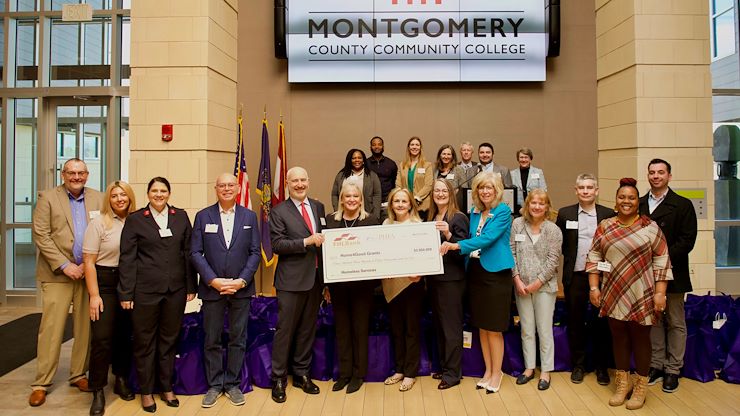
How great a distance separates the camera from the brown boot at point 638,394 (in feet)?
12.1

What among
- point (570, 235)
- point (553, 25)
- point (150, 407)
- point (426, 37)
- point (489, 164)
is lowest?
point (150, 407)

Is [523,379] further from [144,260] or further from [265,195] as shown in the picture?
[265,195]

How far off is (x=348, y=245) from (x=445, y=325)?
97 centimetres

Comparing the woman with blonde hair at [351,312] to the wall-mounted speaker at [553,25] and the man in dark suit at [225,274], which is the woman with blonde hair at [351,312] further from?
the wall-mounted speaker at [553,25]

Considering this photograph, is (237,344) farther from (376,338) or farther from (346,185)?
(346,185)

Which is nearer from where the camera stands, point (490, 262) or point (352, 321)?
point (490, 262)

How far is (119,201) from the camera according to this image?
3.75 m

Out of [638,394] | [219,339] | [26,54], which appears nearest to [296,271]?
[219,339]

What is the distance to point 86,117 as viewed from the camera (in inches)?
275

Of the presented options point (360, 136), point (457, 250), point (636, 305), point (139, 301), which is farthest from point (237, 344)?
point (360, 136)

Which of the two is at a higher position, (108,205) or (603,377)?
(108,205)

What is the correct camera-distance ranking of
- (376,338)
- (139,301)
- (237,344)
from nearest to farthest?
(139,301), (237,344), (376,338)

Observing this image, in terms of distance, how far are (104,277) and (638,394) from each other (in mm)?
3716

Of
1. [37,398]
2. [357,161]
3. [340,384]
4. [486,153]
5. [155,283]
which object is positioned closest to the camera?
[155,283]
